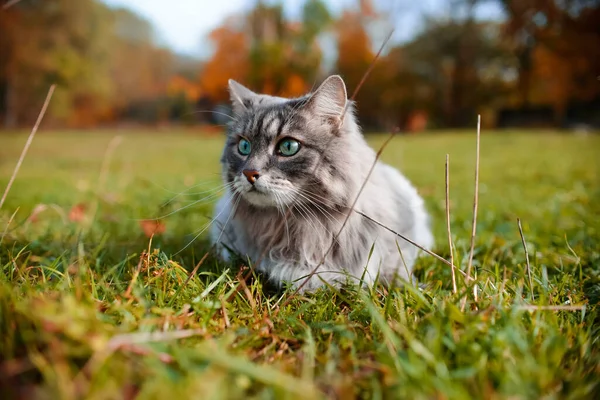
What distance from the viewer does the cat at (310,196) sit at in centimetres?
177

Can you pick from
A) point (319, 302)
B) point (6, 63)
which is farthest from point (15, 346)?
point (6, 63)

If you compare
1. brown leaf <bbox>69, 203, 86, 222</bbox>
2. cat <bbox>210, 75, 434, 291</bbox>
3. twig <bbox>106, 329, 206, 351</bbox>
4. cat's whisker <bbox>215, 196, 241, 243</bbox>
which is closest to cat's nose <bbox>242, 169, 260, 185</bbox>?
cat <bbox>210, 75, 434, 291</bbox>

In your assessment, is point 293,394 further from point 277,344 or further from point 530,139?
point 530,139

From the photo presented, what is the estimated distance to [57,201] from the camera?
13.8 ft

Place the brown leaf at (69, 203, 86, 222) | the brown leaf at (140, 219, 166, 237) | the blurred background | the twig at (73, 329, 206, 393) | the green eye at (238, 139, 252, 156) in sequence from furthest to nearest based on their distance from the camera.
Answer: the blurred background → the brown leaf at (69, 203, 86, 222) → the brown leaf at (140, 219, 166, 237) → the green eye at (238, 139, 252, 156) → the twig at (73, 329, 206, 393)

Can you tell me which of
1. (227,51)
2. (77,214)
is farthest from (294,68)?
(77,214)

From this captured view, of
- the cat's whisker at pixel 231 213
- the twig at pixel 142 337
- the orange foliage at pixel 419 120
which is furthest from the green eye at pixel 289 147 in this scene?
the orange foliage at pixel 419 120

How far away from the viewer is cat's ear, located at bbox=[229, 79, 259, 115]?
213cm

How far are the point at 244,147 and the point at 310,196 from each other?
457mm

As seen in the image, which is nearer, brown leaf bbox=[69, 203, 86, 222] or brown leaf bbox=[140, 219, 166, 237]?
brown leaf bbox=[140, 219, 166, 237]

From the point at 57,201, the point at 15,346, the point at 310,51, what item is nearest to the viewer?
the point at 15,346

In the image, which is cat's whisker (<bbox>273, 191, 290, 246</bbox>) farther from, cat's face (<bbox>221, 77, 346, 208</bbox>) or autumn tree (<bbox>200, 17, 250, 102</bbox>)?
autumn tree (<bbox>200, 17, 250, 102</bbox>)

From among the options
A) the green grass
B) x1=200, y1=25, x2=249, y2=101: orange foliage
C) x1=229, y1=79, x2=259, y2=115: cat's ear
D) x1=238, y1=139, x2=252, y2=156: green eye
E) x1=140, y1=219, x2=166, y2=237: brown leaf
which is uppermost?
x1=200, y1=25, x2=249, y2=101: orange foliage

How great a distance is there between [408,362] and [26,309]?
1042 millimetres
